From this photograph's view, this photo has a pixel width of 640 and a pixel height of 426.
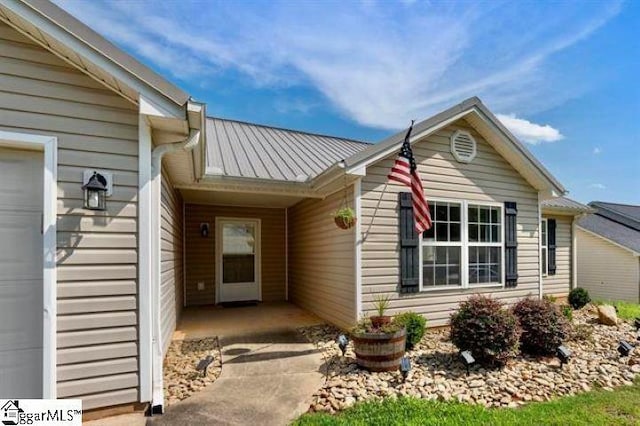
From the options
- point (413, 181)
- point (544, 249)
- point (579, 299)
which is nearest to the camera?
point (413, 181)

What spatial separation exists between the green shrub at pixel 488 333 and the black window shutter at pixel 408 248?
4.33ft

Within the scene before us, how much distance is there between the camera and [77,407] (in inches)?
110

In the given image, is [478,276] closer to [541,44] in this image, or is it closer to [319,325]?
[319,325]

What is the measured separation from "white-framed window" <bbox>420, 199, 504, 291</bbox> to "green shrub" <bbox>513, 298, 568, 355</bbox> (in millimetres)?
1453

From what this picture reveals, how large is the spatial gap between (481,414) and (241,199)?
19.8 feet

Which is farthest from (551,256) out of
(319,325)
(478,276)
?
(319,325)

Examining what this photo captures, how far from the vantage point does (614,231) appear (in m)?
12.3

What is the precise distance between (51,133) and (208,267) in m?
5.73

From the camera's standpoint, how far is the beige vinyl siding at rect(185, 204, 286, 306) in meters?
8.06

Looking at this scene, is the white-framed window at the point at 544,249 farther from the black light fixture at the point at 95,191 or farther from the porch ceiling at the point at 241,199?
the black light fixture at the point at 95,191

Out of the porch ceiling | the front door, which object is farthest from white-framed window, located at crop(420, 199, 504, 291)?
the front door

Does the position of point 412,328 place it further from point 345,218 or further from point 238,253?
point 238,253

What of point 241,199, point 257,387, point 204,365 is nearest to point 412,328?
point 257,387

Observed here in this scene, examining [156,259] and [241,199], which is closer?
[156,259]
